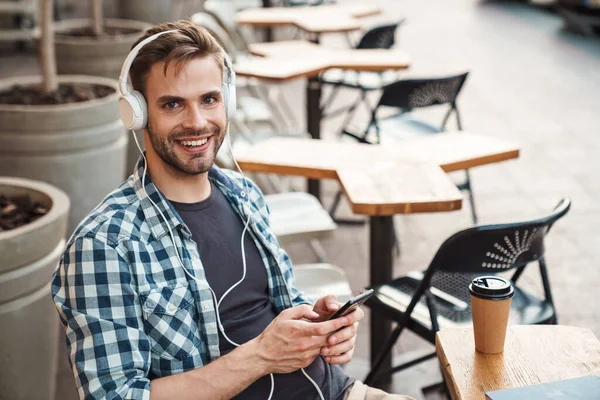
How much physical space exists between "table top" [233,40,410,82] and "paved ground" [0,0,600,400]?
901mm

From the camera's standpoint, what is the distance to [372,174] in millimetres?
2934

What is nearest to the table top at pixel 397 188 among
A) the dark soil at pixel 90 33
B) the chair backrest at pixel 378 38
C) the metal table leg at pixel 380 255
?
the metal table leg at pixel 380 255

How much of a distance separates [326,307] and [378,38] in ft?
13.1

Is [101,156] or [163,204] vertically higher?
[163,204]

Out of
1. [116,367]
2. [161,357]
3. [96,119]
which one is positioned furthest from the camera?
[96,119]

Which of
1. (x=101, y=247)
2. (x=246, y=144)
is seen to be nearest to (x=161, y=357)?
(x=101, y=247)

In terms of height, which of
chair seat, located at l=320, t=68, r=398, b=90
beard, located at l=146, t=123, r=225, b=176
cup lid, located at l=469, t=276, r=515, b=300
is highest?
beard, located at l=146, t=123, r=225, b=176

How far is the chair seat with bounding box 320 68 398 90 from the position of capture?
5.44m

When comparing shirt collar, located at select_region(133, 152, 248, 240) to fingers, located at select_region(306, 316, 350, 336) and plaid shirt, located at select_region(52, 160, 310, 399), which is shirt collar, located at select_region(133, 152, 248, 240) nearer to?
plaid shirt, located at select_region(52, 160, 310, 399)

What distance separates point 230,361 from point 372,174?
1.36 m

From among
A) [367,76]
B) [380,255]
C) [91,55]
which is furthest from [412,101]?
[91,55]

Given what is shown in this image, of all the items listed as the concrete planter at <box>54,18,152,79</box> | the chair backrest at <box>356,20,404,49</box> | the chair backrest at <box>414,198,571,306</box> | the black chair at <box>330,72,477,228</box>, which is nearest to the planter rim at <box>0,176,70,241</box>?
the chair backrest at <box>414,198,571,306</box>

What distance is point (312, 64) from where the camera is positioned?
15.1ft

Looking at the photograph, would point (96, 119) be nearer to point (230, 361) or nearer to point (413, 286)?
point (413, 286)
